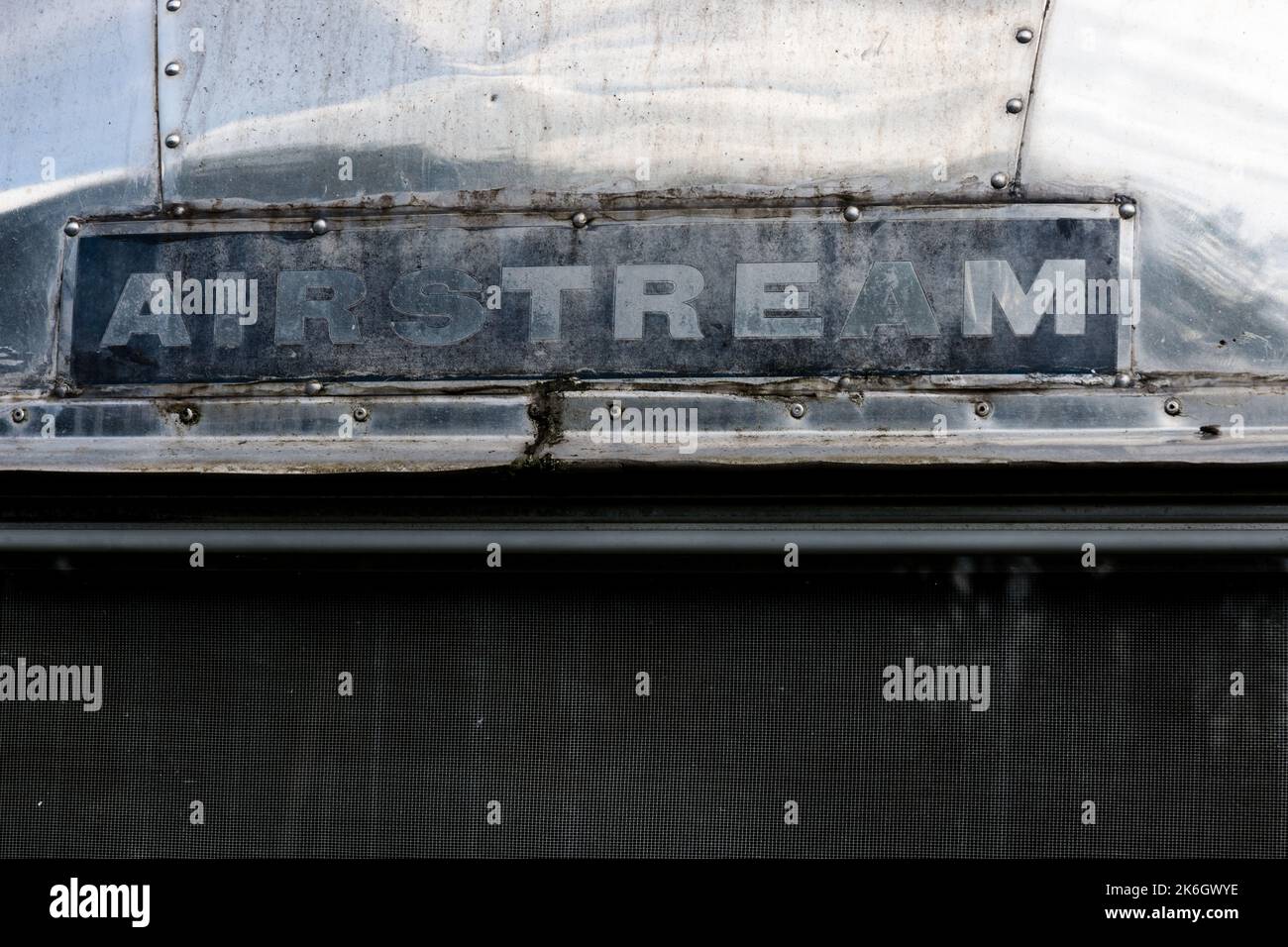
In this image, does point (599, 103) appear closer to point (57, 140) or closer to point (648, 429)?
point (648, 429)

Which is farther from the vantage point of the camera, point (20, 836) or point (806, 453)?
point (20, 836)

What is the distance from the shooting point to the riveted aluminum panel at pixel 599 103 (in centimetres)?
167

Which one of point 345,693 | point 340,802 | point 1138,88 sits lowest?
point 340,802

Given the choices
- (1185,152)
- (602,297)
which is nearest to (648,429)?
(602,297)

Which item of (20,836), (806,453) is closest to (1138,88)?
(806,453)

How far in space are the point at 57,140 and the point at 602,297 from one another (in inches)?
31.7

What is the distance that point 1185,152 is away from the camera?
5.37ft

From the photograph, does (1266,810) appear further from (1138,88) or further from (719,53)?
(719,53)

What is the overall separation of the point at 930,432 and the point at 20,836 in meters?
1.33

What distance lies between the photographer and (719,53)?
5.59 ft

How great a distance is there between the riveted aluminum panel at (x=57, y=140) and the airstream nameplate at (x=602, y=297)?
5 centimetres

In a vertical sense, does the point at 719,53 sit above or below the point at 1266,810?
above

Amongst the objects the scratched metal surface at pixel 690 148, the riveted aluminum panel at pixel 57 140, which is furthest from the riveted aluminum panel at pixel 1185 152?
the riveted aluminum panel at pixel 57 140
